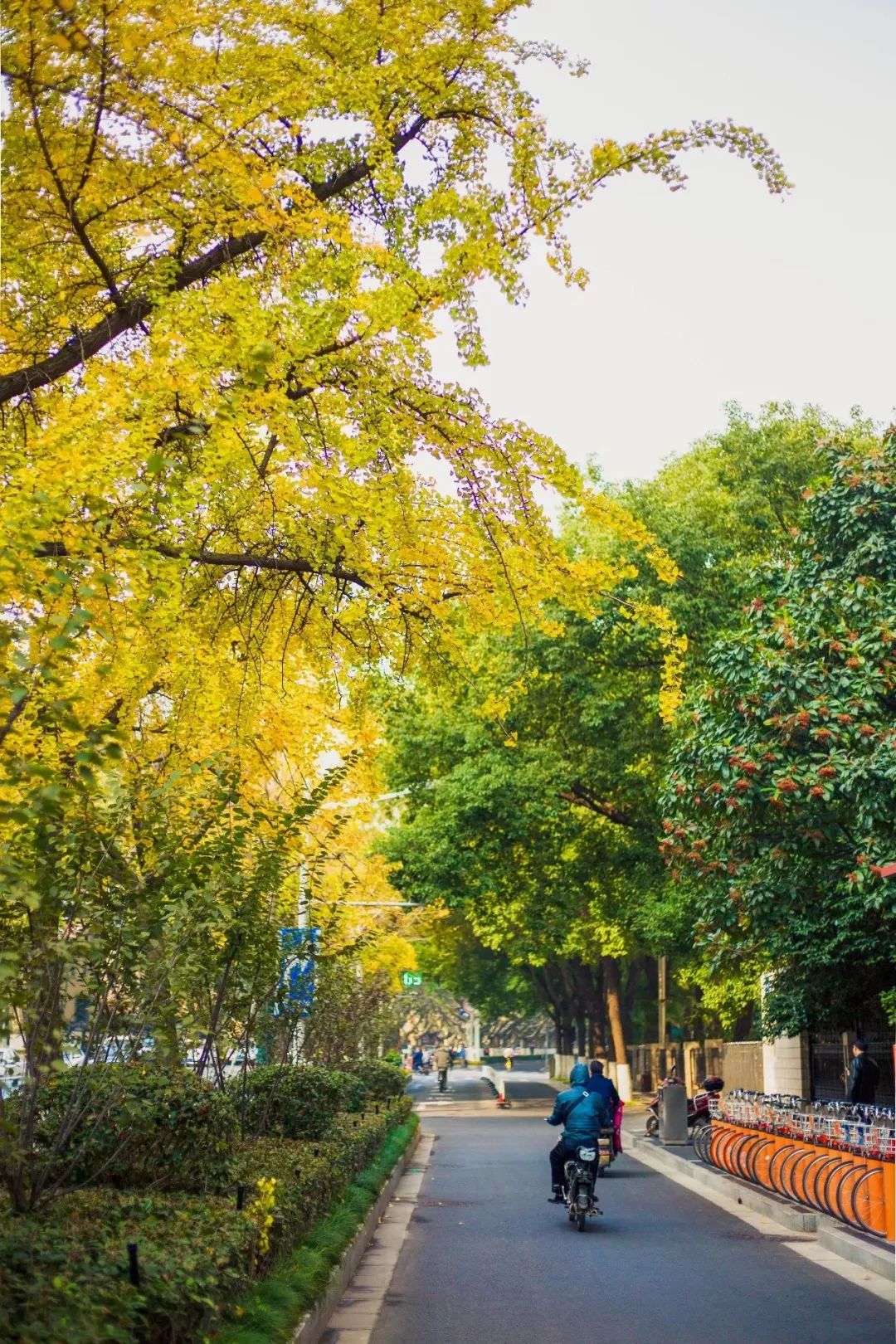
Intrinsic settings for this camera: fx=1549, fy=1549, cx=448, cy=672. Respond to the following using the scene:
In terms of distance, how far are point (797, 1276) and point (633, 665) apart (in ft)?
74.1

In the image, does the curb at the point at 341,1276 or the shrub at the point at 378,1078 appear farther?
the shrub at the point at 378,1078

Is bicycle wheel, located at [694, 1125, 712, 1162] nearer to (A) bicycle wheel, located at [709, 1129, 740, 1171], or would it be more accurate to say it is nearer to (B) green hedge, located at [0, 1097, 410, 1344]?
(A) bicycle wheel, located at [709, 1129, 740, 1171]

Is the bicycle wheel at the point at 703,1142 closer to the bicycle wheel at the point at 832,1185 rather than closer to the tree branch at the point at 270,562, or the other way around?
the bicycle wheel at the point at 832,1185

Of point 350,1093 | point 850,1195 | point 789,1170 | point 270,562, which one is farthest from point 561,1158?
point 270,562

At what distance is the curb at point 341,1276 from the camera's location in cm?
893

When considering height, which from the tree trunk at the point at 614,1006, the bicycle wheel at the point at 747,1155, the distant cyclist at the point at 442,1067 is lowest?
the distant cyclist at the point at 442,1067

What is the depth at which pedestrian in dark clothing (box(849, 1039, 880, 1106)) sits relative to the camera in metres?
19.4

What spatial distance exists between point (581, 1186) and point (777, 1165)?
2.83 metres

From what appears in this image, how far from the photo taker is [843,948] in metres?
21.0

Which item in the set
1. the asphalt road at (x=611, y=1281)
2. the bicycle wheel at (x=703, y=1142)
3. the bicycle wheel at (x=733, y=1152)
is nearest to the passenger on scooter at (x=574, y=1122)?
the asphalt road at (x=611, y=1281)

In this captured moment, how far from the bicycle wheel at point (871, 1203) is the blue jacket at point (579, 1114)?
286 cm

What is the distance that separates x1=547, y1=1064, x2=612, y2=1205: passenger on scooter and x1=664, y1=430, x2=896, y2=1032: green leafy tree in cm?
385

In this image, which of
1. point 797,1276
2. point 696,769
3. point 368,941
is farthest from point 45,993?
point 696,769

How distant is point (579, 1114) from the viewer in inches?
638
